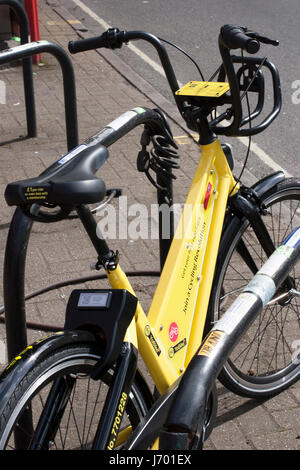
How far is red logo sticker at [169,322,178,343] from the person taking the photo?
8.47 ft

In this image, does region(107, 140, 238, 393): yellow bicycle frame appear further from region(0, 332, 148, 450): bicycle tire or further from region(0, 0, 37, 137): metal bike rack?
region(0, 0, 37, 137): metal bike rack

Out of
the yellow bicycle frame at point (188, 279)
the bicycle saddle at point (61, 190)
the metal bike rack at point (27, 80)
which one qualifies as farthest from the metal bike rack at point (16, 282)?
the metal bike rack at point (27, 80)

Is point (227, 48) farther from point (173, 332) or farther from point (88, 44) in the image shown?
point (173, 332)

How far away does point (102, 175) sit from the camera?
5.40 m

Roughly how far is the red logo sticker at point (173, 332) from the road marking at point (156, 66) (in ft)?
10.8

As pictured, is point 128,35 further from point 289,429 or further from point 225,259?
point 289,429

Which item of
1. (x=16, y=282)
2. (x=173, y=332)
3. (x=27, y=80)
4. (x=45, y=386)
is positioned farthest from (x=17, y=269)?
(x=27, y=80)

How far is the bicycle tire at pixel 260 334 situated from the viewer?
306 cm

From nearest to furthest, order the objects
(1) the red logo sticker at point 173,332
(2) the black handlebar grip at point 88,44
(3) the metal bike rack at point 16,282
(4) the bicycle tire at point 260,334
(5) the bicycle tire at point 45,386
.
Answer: (5) the bicycle tire at point 45,386 → (3) the metal bike rack at point 16,282 → (1) the red logo sticker at point 173,332 → (2) the black handlebar grip at point 88,44 → (4) the bicycle tire at point 260,334

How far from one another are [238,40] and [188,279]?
35.1 inches

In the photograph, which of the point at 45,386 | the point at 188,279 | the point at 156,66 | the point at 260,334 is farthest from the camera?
the point at 156,66

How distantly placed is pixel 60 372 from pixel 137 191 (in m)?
3.27

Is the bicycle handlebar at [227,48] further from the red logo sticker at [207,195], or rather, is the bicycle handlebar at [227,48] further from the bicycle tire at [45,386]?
the bicycle tire at [45,386]
